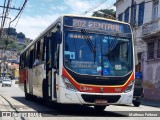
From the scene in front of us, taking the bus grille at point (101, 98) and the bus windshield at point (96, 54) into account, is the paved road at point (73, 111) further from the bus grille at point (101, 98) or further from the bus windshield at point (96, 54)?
the bus windshield at point (96, 54)

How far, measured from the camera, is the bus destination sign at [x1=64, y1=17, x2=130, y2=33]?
1216 cm

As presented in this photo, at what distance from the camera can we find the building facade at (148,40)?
31094mm

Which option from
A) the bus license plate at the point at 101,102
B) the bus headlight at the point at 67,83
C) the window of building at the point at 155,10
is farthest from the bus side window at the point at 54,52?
the window of building at the point at 155,10

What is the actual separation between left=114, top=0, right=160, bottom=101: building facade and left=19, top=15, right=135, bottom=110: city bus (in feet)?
59.0

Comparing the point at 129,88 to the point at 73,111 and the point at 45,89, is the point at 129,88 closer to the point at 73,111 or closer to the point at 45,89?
the point at 73,111

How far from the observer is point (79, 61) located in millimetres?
11695

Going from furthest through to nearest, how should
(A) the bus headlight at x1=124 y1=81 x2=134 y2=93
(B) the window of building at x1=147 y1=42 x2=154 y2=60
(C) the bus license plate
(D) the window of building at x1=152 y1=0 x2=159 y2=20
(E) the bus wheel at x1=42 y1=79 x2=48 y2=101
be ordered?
(B) the window of building at x1=147 y1=42 x2=154 y2=60
(D) the window of building at x1=152 y1=0 x2=159 y2=20
(E) the bus wheel at x1=42 y1=79 x2=48 y2=101
(A) the bus headlight at x1=124 y1=81 x2=134 y2=93
(C) the bus license plate

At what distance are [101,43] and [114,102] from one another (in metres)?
2.03

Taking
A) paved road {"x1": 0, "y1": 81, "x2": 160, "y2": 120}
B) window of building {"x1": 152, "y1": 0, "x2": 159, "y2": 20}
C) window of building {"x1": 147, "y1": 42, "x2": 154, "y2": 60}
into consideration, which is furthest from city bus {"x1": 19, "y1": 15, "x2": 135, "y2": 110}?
window of building {"x1": 147, "y1": 42, "x2": 154, "y2": 60}

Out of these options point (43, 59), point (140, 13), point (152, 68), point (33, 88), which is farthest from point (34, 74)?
point (140, 13)

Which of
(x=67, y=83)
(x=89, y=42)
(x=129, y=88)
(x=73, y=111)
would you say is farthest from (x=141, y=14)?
(x=67, y=83)

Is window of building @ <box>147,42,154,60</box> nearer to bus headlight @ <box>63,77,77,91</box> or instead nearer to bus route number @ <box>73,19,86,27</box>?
bus route number @ <box>73,19,86,27</box>

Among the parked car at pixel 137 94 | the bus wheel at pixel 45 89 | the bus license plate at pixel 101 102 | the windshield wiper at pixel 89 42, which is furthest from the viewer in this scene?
the parked car at pixel 137 94

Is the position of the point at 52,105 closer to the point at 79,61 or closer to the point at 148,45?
the point at 79,61
